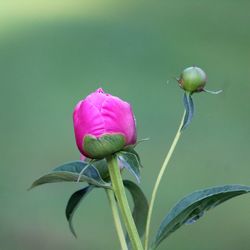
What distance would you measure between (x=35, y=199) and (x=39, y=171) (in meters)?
0.08

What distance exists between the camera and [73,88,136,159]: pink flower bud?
283 mm

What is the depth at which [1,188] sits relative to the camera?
1114mm

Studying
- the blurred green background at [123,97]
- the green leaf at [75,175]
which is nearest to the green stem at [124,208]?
the green leaf at [75,175]

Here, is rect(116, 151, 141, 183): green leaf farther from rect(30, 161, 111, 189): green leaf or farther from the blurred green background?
the blurred green background

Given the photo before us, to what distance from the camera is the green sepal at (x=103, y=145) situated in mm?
282

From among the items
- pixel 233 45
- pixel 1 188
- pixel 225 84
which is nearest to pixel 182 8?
pixel 233 45

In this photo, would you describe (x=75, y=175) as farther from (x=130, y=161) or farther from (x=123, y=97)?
(x=123, y=97)

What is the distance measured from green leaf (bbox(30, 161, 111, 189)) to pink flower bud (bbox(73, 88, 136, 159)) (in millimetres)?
12

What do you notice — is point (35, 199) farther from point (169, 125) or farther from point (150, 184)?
point (169, 125)

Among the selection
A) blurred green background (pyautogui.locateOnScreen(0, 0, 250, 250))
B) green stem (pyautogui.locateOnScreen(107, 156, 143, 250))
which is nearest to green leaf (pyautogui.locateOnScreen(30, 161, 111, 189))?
green stem (pyautogui.locateOnScreen(107, 156, 143, 250))

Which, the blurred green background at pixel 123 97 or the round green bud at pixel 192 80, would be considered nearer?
the round green bud at pixel 192 80

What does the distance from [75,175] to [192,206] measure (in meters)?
Answer: 0.06

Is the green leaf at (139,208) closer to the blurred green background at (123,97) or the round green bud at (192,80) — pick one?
the round green bud at (192,80)

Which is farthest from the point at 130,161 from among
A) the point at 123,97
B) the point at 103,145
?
the point at 123,97
